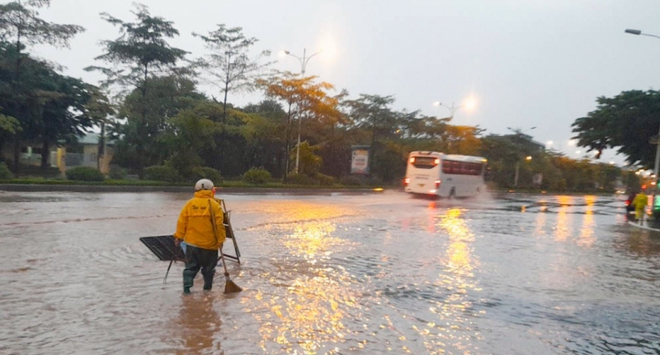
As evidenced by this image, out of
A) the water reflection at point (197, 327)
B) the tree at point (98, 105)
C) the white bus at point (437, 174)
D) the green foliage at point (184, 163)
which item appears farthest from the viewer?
the tree at point (98, 105)

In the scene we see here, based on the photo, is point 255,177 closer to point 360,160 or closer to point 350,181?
point 350,181

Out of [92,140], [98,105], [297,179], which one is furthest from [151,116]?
[92,140]

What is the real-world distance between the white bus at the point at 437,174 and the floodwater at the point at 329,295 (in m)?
18.8

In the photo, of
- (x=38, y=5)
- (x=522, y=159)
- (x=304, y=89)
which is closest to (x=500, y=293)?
(x=38, y=5)

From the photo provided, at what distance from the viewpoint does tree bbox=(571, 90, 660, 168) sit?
30375mm

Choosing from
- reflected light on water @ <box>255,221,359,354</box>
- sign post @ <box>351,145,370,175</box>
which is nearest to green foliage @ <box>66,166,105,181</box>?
reflected light on water @ <box>255,221,359,354</box>

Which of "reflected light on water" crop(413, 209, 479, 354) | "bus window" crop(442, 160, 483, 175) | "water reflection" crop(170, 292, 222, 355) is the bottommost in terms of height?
"water reflection" crop(170, 292, 222, 355)

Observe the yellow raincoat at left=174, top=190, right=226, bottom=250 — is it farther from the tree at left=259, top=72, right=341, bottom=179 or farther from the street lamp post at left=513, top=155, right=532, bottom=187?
the street lamp post at left=513, top=155, right=532, bottom=187

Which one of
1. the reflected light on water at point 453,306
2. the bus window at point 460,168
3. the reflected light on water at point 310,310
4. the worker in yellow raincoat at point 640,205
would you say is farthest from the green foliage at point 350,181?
the reflected light on water at point 310,310

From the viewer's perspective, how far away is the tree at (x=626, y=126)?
3038 cm

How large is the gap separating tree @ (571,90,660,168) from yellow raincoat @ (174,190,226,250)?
27.3m

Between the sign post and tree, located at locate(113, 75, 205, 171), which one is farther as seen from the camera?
the sign post

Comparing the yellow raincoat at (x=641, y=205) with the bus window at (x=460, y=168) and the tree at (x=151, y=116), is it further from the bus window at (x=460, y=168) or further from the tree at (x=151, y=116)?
the tree at (x=151, y=116)

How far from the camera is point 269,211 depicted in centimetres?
2034
